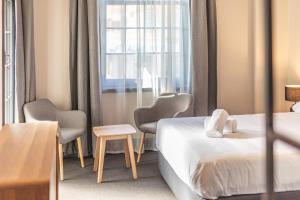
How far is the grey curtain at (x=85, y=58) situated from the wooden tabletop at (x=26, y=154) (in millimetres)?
1971

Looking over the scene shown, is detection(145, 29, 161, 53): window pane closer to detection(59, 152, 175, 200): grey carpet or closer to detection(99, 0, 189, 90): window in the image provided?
detection(99, 0, 189, 90): window

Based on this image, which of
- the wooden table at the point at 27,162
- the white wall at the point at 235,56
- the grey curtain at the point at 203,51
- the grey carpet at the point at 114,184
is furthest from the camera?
the white wall at the point at 235,56

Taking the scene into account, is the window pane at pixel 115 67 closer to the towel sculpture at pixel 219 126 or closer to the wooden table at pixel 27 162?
the towel sculpture at pixel 219 126

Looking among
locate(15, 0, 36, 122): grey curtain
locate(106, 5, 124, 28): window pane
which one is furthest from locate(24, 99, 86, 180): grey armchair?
locate(106, 5, 124, 28): window pane

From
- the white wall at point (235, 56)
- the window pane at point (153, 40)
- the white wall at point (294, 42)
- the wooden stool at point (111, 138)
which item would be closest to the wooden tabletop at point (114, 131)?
the wooden stool at point (111, 138)

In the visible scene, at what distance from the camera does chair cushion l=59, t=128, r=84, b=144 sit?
4.43 metres

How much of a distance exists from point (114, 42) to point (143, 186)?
6.88ft

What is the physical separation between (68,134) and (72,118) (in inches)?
17.6

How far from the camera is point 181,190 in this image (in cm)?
346

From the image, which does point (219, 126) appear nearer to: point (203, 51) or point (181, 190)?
point (181, 190)

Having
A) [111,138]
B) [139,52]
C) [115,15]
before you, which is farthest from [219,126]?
[115,15]

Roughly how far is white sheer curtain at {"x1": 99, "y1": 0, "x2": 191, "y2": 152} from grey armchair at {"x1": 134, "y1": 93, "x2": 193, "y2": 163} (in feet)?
0.81

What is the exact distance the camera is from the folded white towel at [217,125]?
11.6 feet

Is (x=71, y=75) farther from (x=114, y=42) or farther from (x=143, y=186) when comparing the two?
(x=143, y=186)
